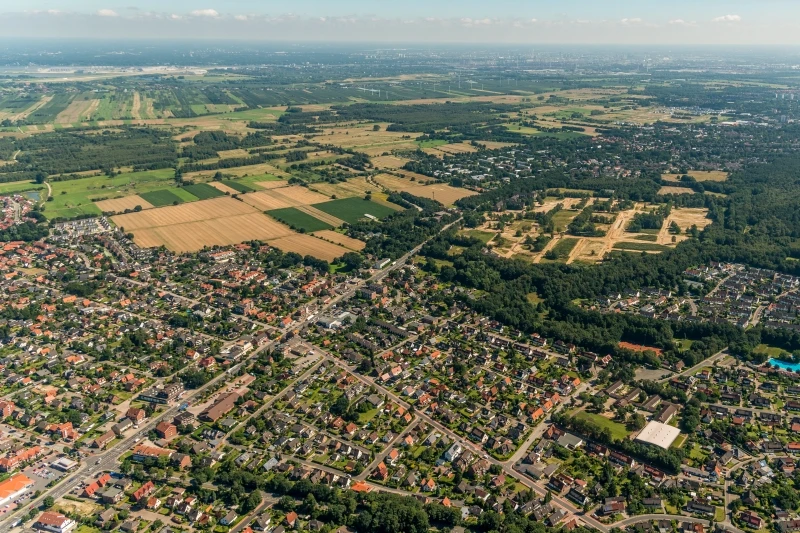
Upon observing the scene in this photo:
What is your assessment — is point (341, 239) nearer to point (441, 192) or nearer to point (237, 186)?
point (441, 192)

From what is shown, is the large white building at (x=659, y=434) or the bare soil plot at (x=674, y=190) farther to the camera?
the bare soil plot at (x=674, y=190)

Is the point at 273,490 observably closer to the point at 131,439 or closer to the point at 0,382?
the point at 131,439

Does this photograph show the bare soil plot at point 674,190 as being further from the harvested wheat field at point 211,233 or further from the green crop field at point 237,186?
the green crop field at point 237,186

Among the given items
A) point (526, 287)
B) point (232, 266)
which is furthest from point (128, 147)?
point (526, 287)

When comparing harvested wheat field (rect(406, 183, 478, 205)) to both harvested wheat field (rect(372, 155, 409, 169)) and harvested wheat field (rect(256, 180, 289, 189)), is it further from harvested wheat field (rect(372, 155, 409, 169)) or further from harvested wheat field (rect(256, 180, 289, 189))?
harvested wheat field (rect(256, 180, 289, 189))

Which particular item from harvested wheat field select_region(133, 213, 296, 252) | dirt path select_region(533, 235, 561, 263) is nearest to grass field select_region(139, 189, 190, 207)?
harvested wheat field select_region(133, 213, 296, 252)

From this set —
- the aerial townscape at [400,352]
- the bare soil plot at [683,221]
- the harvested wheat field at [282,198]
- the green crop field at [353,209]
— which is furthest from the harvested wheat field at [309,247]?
the bare soil plot at [683,221]
